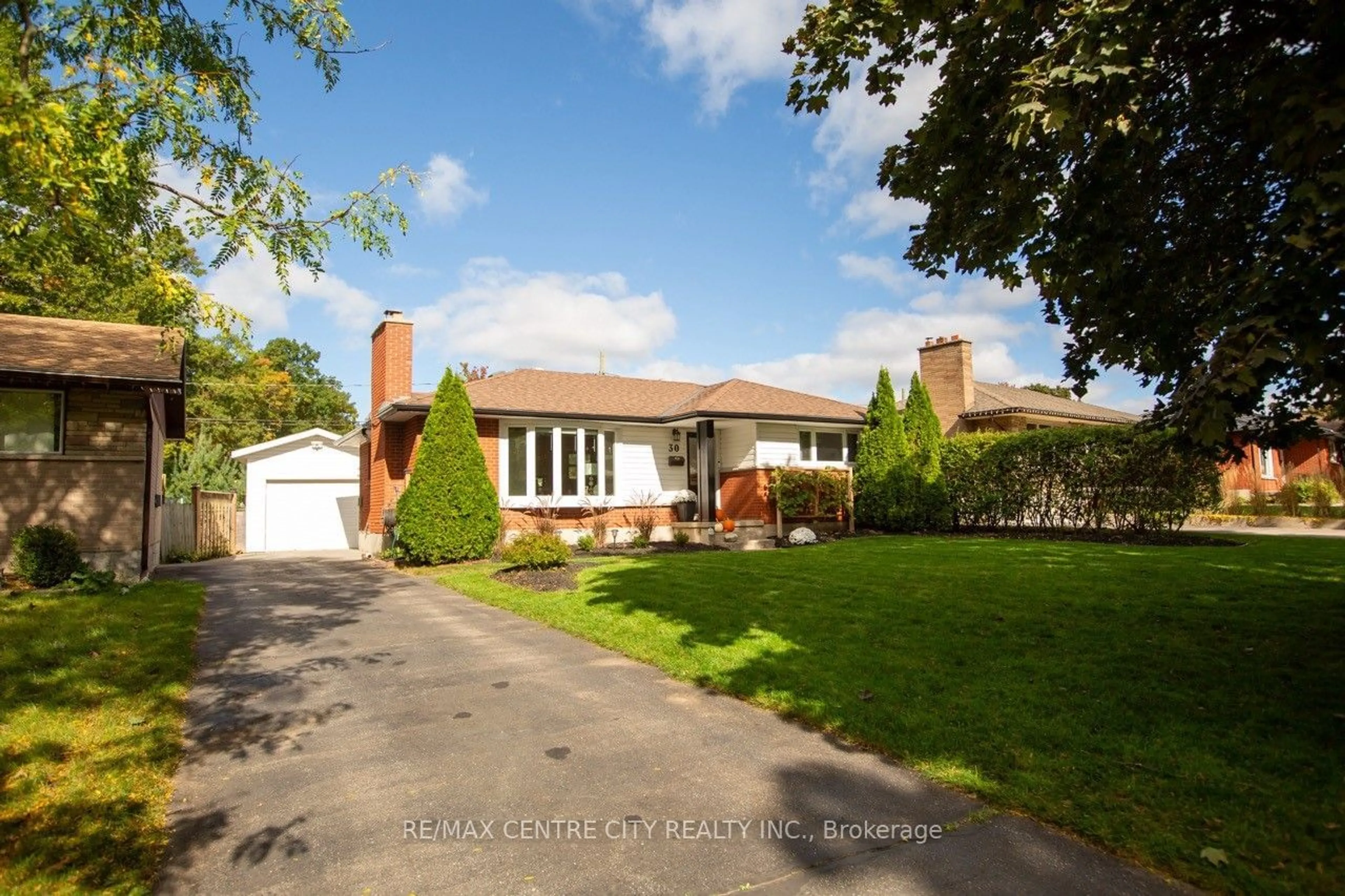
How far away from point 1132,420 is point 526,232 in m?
27.4

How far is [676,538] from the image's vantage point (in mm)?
17906

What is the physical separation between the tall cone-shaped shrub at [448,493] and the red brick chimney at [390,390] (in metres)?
3.23

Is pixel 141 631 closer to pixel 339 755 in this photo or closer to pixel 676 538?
pixel 339 755

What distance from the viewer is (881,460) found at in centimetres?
1925

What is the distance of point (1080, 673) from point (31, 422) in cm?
1608

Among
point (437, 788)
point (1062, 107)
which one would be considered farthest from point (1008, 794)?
point (1062, 107)

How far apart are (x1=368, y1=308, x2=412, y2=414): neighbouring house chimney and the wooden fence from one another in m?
6.94

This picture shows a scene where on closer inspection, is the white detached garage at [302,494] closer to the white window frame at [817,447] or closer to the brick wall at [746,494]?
the brick wall at [746,494]

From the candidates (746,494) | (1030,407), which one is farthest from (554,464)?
(1030,407)

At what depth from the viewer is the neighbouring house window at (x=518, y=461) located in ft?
58.3

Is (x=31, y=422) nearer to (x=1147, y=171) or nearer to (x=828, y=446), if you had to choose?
(x=1147, y=171)

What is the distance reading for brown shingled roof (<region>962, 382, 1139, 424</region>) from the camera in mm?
27172

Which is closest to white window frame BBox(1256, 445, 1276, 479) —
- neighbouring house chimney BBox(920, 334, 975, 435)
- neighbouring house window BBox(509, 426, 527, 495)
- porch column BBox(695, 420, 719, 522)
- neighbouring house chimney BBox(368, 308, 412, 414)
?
neighbouring house chimney BBox(920, 334, 975, 435)

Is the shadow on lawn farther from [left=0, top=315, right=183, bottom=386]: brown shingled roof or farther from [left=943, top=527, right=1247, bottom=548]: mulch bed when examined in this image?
[left=0, top=315, right=183, bottom=386]: brown shingled roof
